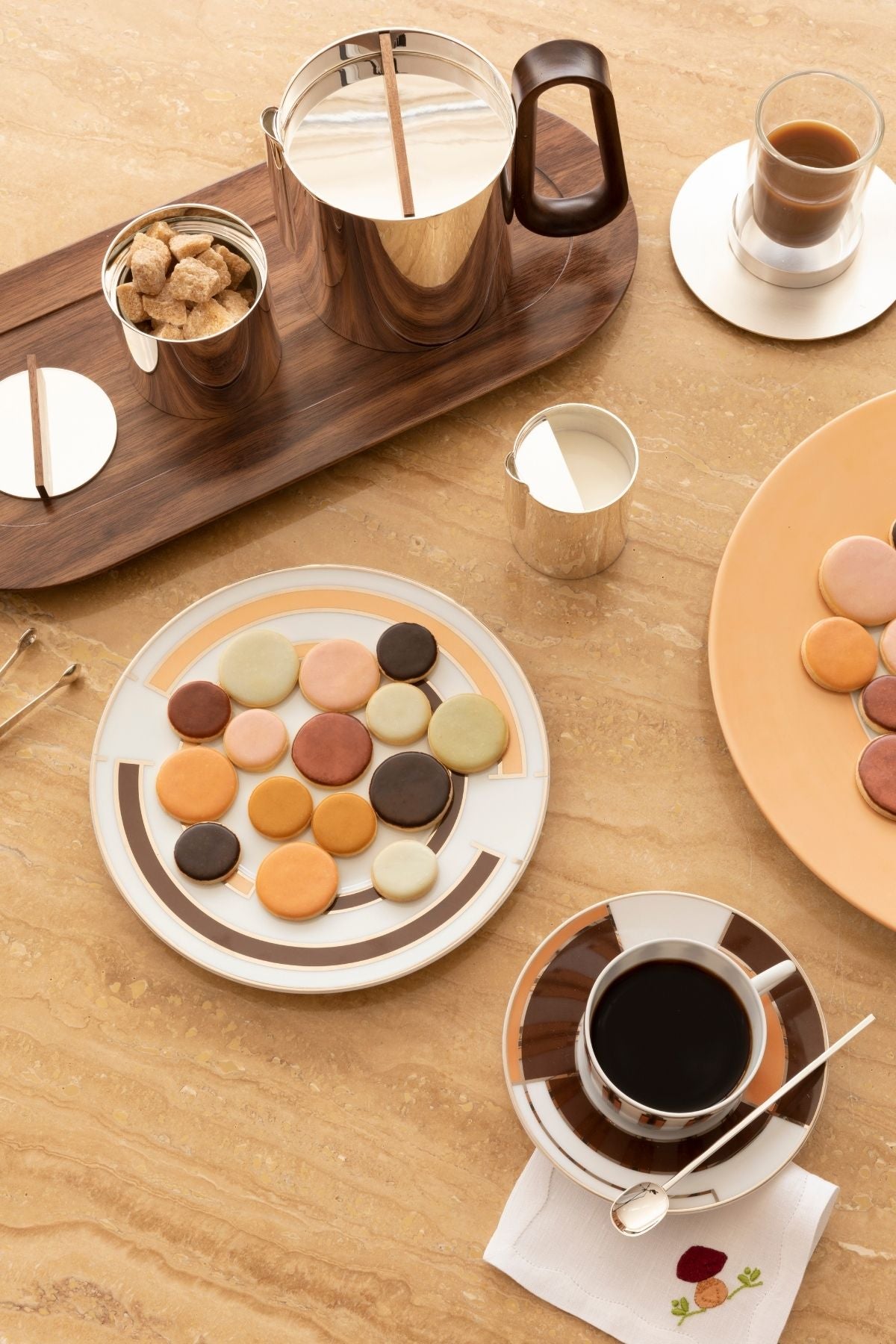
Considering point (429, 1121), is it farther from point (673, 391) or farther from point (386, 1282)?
point (673, 391)

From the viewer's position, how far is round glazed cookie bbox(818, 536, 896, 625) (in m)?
0.88

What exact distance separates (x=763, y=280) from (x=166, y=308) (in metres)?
0.53

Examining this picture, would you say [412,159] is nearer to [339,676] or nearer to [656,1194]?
[339,676]

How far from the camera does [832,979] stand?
0.85m

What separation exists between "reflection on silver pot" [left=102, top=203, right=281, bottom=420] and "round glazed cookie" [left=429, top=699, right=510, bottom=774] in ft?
1.06

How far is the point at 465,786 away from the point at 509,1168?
28 cm

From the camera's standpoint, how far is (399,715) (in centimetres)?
87

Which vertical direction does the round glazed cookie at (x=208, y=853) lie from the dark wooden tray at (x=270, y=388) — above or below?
below

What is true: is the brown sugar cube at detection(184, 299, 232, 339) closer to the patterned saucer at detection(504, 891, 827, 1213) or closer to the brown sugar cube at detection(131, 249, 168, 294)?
the brown sugar cube at detection(131, 249, 168, 294)

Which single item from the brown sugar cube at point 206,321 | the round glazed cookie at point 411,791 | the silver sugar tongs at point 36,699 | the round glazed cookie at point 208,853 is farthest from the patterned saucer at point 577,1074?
the brown sugar cube at point 206,321

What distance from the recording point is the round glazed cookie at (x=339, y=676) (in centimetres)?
88

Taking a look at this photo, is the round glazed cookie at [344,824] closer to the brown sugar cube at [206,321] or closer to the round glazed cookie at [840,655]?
the round glazed cookie at [840,655]

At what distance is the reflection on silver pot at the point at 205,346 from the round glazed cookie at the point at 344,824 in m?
0.35

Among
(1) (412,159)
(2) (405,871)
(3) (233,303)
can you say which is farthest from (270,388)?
(2) (405,871)
